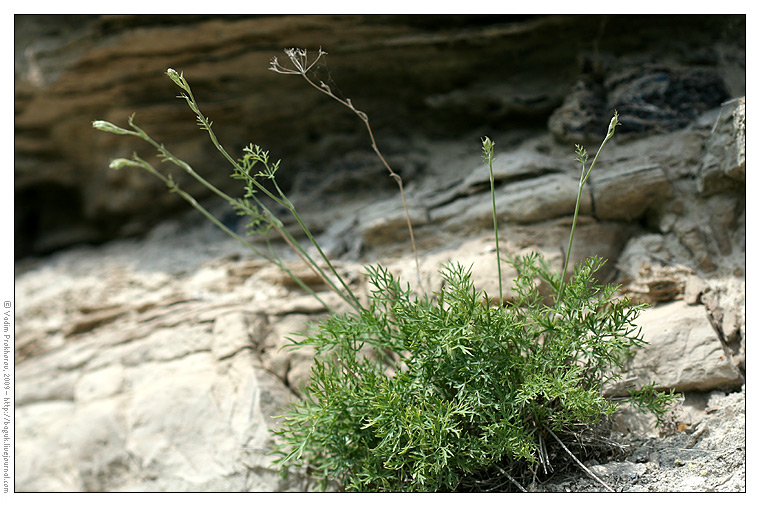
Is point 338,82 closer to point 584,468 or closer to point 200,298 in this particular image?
point 200,298

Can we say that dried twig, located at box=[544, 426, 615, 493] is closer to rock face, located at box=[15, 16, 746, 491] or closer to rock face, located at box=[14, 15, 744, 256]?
rock face, located at box=[15, 16, 746, 491]

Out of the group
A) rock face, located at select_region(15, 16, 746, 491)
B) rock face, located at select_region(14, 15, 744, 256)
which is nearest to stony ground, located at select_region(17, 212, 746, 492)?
rock face, located at select_region(15, 16, 746, 491)

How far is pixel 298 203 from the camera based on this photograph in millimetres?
2809

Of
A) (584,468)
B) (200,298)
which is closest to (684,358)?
(584,468)

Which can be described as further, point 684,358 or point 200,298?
point 200,298

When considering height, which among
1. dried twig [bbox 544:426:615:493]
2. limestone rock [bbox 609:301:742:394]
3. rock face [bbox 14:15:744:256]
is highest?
rock face [bbox 14:15:744:256]

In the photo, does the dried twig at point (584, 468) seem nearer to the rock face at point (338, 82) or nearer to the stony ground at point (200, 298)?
the stony ground at point (200, 298)

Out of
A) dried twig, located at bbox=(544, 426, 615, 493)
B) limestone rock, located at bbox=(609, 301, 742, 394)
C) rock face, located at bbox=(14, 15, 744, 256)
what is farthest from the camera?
rock face, located at bbox=(14, 15, 744, 256)

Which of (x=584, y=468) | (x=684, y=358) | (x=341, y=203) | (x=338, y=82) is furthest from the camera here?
(x=341, y=203)

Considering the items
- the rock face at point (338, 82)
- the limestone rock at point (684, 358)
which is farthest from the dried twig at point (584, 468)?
the rock face at point (338, 82)

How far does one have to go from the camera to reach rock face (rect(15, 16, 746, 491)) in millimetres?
1857

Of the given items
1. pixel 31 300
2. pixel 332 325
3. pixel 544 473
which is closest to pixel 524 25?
pixel 332 325

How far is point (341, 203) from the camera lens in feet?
9.04

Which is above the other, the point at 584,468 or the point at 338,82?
the point at 338,82
